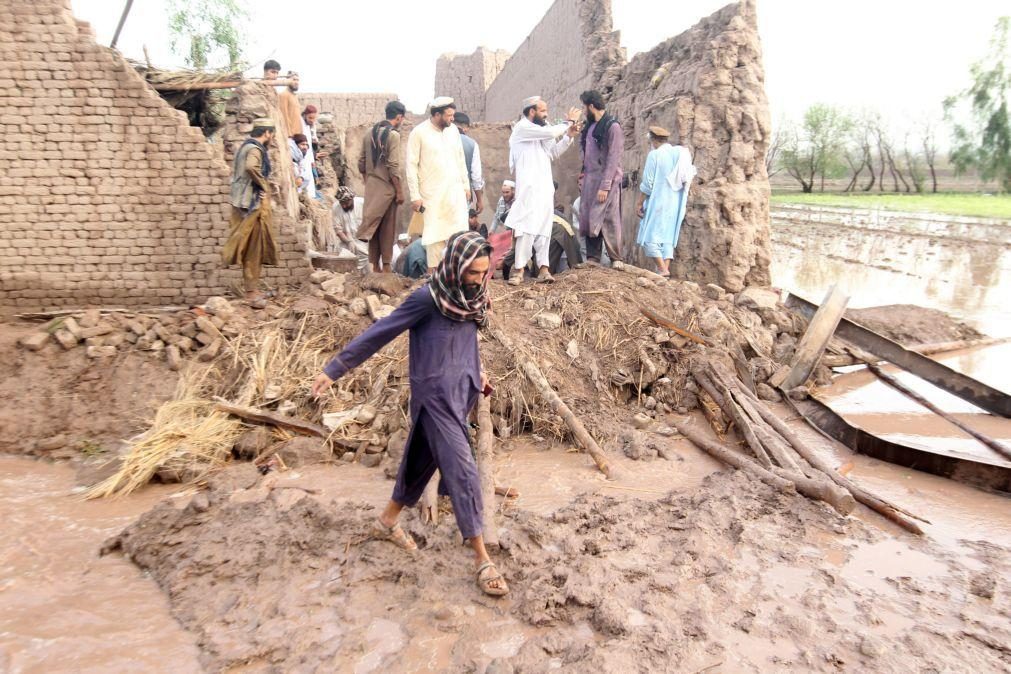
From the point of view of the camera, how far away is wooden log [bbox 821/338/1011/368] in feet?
21.3

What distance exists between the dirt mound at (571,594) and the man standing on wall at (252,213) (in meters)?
2.88

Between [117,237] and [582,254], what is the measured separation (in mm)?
4999

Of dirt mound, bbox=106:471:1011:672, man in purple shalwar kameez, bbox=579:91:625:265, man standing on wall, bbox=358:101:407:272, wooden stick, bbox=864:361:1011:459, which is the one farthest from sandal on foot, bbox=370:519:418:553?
man in purple shalwar kameez, bbox=579:91:625:265

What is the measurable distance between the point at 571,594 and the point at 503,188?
507 cm

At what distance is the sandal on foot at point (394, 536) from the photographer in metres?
3.39

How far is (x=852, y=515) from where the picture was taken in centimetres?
378

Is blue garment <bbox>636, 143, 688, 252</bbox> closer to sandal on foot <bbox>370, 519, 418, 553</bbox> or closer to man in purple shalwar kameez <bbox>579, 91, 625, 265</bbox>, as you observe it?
man in purple shalwar kameez <bbox>579, 91, 625, 265</bbox>

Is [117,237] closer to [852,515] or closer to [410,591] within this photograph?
[410,591]

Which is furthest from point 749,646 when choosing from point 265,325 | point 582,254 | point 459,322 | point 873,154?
point 873,154

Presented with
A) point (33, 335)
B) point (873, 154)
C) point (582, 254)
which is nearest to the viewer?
point (33, 335)

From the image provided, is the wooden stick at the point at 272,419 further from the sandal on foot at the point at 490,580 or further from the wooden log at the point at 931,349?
the wooden log at the point at 931,349

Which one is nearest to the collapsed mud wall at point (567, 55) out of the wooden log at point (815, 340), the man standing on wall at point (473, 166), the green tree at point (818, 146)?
the man standing on wall at point (473, 166)

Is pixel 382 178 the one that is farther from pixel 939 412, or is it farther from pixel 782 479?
pixel 939 412

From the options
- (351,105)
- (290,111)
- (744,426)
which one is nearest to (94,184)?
(290,111)
